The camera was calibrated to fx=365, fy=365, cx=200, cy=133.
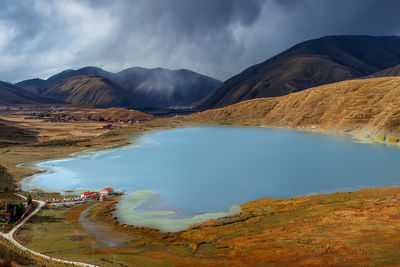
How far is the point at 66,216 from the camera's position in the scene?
68438mm

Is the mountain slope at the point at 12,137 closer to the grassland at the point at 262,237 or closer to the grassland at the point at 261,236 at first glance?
the grassland at the point at 261,236

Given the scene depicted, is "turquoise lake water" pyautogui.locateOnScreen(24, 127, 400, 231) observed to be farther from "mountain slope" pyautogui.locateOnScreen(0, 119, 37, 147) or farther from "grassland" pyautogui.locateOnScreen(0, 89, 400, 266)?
"mountain slope" pyautogui.locateOnScreen(0, 119, 37, 147)

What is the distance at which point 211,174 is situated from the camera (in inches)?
4136

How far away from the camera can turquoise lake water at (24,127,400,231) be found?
247 feet

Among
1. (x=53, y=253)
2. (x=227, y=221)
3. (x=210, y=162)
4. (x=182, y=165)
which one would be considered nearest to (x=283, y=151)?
(x=210, y=162)

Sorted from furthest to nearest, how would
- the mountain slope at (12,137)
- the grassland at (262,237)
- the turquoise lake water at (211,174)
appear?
the mountain slope at (12,137) < the turquoise lake water at (211,174) < the grassland at (262,237)

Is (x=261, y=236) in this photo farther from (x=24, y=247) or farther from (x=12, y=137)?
(x=12, y=137)

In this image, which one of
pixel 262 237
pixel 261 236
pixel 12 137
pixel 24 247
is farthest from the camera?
pixel 12 137

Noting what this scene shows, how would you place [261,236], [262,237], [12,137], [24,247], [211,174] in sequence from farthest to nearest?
[12,137]
[211,174]
[261,236]
[262,237]
[24,247]

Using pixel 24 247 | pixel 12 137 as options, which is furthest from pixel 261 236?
pixel 12 137

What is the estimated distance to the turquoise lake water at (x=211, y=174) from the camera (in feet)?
247

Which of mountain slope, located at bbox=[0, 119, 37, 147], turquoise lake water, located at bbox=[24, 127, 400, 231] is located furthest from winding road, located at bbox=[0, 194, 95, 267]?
mountain slope, located at bbox=[0, 119, 37, 147]

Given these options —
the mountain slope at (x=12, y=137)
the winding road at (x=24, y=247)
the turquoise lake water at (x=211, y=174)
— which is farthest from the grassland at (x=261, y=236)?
the mountain slope at (x=12, y=137)

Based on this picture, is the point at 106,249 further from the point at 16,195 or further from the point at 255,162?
the point at 255,162
